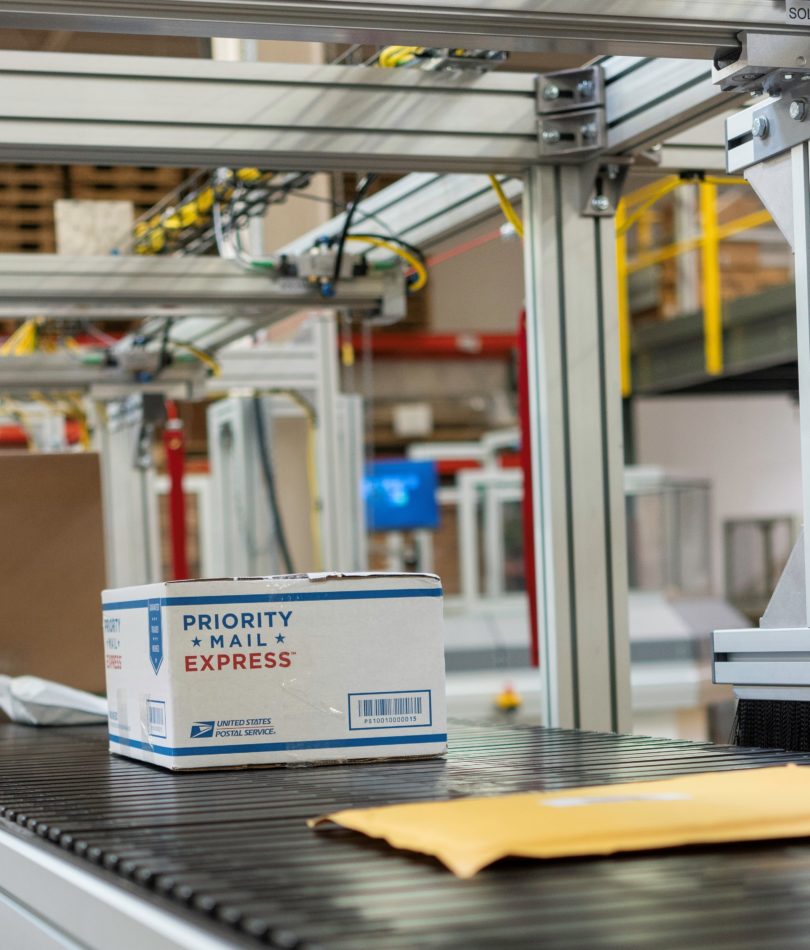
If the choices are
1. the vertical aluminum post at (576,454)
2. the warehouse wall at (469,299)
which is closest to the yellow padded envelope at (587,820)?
the vertical aluminum post at (576,454)

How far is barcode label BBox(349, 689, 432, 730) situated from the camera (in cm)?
174

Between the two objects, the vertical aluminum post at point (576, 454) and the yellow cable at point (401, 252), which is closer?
the vertical aluminum post at point (576, 454)

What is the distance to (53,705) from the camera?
8.04ft

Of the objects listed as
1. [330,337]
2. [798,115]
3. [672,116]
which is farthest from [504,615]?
[798,115]

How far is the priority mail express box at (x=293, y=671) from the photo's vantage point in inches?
67.5

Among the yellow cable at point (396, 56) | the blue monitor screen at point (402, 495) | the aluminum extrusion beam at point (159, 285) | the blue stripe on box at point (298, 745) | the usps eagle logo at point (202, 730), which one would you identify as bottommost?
the blue stripe on box at point (298, 745)

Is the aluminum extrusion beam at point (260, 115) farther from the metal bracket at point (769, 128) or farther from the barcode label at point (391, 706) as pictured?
the barcode label at point (391, 706)

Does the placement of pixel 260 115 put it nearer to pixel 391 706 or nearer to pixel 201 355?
pixel 391 706

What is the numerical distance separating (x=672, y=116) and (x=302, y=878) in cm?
177

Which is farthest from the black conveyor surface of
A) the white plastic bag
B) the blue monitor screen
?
the blue monitor screen

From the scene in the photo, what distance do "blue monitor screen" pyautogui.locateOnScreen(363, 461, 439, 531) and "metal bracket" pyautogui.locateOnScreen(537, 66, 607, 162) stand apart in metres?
4.82

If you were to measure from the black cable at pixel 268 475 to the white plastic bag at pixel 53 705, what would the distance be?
3.44 meters

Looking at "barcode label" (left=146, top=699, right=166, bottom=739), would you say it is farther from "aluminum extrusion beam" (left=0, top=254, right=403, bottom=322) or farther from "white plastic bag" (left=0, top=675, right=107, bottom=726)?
"aluminum extrusion beam" (left=0, top=254, right=403, bottom=322)

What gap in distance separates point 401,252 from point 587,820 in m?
2.27
